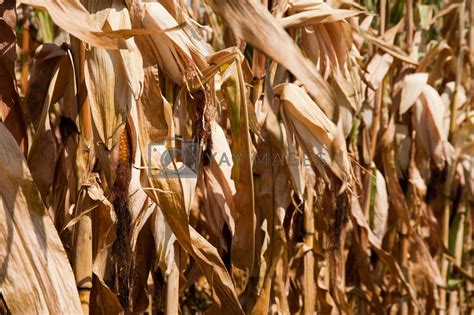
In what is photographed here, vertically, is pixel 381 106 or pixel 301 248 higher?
pixel 381 106

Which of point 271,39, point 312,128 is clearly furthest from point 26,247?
point 312,128

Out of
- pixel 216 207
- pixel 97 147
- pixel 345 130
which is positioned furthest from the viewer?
pixel 345 130

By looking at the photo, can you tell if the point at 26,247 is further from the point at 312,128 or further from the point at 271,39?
the point at 312,128

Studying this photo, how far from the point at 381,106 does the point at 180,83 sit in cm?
140

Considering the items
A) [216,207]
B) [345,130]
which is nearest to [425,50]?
[345,130]

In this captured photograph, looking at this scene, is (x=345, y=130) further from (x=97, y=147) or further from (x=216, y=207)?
(x=97, y=147)

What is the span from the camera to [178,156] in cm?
146

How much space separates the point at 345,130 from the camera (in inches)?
73.7

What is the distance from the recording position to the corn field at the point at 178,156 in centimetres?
106

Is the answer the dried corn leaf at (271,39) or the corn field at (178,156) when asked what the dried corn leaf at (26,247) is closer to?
the corn field at (178,156)

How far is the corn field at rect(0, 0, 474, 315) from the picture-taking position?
1.06 m

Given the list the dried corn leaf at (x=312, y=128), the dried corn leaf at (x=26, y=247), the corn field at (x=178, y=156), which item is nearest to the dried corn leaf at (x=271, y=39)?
the corn field at (x=178, y=156)

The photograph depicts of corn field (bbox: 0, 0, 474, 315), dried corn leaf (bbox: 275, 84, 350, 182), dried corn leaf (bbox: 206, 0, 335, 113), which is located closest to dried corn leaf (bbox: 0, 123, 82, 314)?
corn field (bbox: 0, 0, 474, 315)

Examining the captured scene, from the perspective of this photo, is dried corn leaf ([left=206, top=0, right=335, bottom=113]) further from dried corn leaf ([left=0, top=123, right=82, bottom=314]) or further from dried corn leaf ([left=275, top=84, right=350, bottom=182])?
dried corn leaf ([left=275, top=84, right=350, bottom=182])
